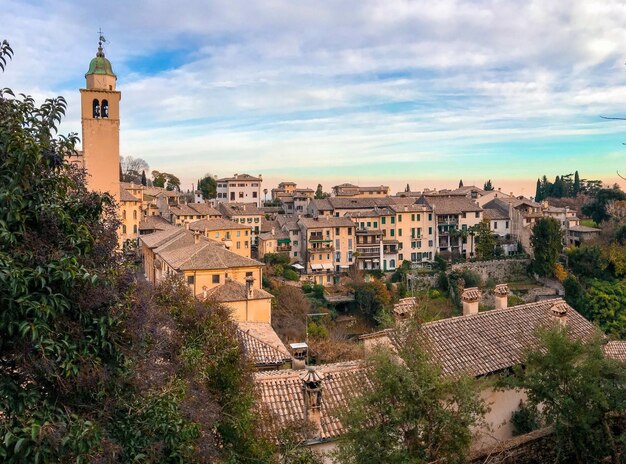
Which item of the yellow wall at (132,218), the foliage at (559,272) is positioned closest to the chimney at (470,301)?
the foliage at (559,272)

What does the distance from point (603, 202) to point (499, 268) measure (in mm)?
19586

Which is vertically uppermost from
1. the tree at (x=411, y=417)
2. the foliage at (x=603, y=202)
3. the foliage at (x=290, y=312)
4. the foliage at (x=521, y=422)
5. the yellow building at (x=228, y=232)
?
the foliage at (x=603, y=202)

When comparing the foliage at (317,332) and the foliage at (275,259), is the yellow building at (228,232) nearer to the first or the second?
the foliage at (275,259)

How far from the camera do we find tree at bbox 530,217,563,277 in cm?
5481

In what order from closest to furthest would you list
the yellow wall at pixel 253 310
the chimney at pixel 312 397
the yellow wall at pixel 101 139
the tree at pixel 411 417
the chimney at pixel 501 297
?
the tree at pixel 411 417 < the chimney at pixel 312 397 < the chimney at pixel 501 297 < the yellow wall at pixel 253 310 < the yellow wall at pixel 101 139

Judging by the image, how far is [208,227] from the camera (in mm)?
55062

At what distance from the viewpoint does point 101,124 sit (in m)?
39.1

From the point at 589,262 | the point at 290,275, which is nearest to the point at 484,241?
the point at 589,262

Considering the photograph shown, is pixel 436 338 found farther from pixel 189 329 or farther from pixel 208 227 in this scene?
pixel 208 227

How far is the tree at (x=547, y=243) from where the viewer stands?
54.8m

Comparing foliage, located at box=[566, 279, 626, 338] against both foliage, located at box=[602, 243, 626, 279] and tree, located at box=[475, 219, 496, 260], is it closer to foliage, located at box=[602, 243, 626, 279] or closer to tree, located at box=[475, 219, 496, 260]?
foliage, located at box=[602, 243, 626, 279]

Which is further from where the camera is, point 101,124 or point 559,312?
point 101,124

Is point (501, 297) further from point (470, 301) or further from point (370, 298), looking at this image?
point (370, 298)

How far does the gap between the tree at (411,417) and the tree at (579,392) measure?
113 inches
